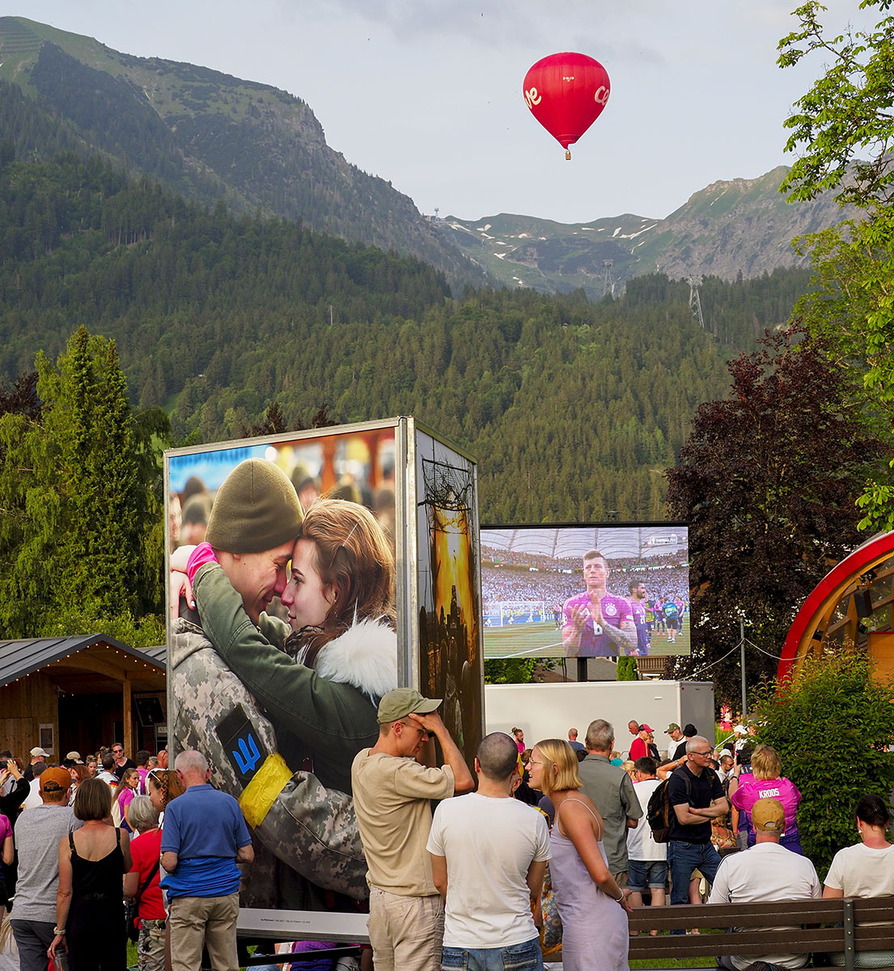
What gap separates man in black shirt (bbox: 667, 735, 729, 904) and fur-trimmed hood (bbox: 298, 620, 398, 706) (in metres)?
3.35

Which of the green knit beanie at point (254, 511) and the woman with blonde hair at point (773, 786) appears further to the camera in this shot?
the woman with blonde hair at point (773, 786)

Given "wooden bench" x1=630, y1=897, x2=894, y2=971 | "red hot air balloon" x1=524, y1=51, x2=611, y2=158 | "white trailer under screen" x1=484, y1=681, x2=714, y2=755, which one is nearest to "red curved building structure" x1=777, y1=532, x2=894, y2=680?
"white trailer under screen" x1=484, y1=681, x2=714, y2=755

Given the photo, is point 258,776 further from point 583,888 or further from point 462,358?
point 462,358

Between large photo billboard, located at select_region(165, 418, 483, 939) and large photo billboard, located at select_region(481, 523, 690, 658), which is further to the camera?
large photo billboard, located at select_region(481, 523, 690, 658)

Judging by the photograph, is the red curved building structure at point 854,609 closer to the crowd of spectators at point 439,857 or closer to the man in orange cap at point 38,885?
the crowd of spectators at point 439,857

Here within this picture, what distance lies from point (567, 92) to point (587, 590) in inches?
449

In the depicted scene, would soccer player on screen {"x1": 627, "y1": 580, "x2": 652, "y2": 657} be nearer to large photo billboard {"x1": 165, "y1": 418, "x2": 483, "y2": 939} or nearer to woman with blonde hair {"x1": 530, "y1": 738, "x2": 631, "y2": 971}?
large photo billboard {"x1": 165, "y1": 418, "x2": 483, "y2": 939}

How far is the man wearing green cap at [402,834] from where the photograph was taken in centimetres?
536

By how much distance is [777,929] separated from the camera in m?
6.32

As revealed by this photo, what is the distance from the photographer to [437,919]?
5.41 m

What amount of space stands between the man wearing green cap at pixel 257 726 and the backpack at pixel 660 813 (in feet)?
11.3

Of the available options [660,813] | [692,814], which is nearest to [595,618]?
[660,813]

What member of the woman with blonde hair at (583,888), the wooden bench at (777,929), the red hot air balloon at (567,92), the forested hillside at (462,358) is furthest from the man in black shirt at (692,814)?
the forested hillside at (462,358)

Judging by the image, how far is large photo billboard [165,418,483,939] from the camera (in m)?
6.64
